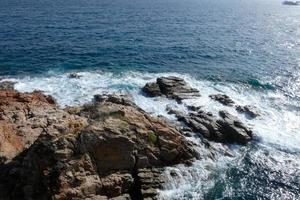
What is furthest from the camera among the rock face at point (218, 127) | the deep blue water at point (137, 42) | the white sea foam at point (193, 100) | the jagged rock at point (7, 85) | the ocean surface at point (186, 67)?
the deep blue water at point (137, 42)

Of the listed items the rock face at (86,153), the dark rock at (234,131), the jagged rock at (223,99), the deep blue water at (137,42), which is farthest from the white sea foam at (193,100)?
the rock face at (86,153)

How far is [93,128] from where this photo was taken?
31.6m

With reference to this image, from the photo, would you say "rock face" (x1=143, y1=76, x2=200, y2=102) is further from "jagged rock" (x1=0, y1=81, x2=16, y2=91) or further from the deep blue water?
"jagged rock" (x1=0, y1=81, x2=16, y2=91)

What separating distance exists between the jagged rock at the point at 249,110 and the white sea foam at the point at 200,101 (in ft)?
2.52

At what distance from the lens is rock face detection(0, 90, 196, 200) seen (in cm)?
2862

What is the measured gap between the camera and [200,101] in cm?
5188

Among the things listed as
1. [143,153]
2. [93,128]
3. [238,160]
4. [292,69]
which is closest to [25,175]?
[93,128]

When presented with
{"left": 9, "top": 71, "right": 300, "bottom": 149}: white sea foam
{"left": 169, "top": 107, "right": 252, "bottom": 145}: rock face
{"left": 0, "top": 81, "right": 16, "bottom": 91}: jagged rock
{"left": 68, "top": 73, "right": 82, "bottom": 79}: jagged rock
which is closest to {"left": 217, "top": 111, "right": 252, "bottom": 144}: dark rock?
{"left": 169, "top": 107, "right": 252, "bottom": 145}: rock face

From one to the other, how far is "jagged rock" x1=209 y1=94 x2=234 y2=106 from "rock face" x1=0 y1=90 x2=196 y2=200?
15.3 m

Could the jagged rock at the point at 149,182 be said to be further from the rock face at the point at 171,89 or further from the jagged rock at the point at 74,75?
the jagged rock at the point at 74,75

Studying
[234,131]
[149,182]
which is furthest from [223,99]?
[149,182]

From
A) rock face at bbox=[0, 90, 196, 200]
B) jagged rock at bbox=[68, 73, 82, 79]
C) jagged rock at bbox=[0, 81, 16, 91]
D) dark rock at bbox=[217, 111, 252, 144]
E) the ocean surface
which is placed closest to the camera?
rock face at bbox=[0, 90, 196, 200]

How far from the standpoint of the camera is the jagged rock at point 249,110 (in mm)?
50156

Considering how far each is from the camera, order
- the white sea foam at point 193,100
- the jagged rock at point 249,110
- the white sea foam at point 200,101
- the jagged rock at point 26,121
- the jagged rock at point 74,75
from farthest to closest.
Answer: the jagged rock at point 74,75, the jagged rock at point 249,110, the white sea foam at point 193,100, the white sea foam at point 200,101, the jagged rock at point 26,121
